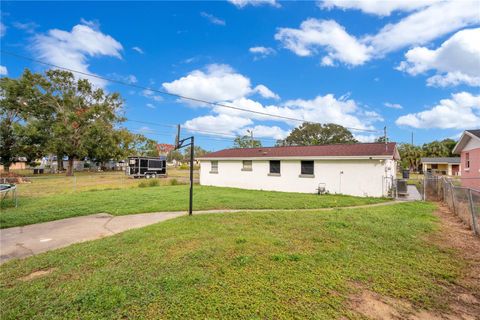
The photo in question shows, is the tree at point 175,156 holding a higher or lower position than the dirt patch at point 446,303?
higher

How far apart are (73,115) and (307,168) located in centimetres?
3319

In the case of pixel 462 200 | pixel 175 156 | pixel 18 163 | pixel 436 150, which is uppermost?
pixel 175 156

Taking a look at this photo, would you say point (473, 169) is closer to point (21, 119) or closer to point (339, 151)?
point (339, 151)

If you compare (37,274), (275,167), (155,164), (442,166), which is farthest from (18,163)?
(442,166)

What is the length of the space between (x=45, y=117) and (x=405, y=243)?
4260 centimetres

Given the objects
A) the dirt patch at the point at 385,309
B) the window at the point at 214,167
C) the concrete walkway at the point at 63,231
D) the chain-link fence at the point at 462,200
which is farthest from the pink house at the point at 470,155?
the concrete walkway at the point at 63,231

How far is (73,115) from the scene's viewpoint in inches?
1270

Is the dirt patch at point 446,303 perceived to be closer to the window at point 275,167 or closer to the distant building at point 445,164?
the window at point 275,167

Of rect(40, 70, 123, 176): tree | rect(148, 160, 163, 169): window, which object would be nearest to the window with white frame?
rect(148, 160, 163, 169): window

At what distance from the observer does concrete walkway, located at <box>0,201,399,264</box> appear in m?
4.88

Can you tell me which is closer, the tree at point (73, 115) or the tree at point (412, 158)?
the tree at point (73, 115)

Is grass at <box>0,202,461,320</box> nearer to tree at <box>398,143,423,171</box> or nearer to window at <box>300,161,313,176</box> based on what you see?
window at <box>300,161,313,176</box>

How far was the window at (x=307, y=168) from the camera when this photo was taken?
14.6 m

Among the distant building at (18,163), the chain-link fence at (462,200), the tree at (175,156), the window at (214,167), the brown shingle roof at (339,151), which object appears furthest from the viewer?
the tree at (175,156)
